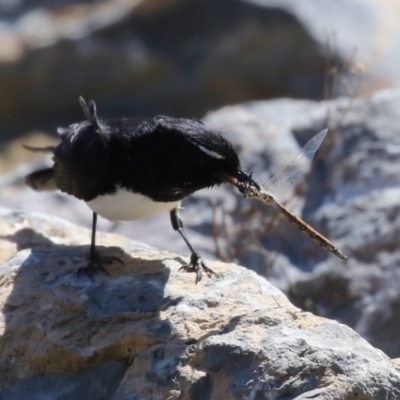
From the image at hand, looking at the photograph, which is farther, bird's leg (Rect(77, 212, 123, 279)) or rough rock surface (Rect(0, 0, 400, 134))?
rough rock surface (Rect(0, 0, 400, 134))

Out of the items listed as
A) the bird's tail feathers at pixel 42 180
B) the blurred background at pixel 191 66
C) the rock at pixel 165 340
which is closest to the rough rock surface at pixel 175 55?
the blurred background at pixel 191 66

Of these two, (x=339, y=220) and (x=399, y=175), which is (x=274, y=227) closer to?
(x=339, y=220)

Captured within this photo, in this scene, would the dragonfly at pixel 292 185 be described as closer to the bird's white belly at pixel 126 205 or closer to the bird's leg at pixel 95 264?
the bird's white belly at pixel 126 205

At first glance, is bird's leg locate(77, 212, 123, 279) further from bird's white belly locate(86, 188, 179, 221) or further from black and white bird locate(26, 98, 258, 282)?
bird's white belly locate(86, 188, 179, 221)

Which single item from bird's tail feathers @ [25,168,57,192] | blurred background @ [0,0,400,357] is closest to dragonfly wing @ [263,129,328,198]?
bird's tail feathers @ [25,168,57,192]

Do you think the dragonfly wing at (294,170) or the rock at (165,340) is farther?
the dragonfly wing at (294,170)

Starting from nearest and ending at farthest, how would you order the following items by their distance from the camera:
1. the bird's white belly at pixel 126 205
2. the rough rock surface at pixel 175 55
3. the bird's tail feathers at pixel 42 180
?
the bird's white belly at pixel 126 205 → the bird's tail feathers at pixel 42 180 → the rough rock surface at pixel 175 55

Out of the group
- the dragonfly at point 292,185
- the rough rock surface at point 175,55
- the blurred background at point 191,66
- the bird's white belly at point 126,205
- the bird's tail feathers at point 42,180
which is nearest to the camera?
the dragonfly at point 292,185

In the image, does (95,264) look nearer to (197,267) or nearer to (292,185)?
(197,267)
